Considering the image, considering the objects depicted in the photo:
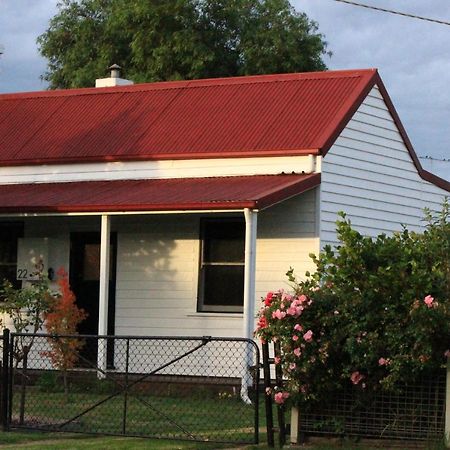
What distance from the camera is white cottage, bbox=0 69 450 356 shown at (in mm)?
18484

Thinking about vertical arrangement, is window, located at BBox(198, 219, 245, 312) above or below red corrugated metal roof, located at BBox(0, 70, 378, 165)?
below

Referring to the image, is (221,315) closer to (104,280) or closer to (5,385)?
(104,280)

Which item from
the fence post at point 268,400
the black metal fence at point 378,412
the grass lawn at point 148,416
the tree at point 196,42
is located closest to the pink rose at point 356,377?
the black metal fence at point 378,412

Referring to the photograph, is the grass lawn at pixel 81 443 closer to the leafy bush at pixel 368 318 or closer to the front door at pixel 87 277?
the leafy bush at pixel 368 318

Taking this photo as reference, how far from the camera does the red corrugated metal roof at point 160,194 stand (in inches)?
677

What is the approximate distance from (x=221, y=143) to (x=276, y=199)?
2515 millimetres

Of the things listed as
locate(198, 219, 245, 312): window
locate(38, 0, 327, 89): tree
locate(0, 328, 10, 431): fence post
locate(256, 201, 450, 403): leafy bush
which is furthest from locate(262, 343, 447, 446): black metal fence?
locate(38, 0, 327, 89): tree

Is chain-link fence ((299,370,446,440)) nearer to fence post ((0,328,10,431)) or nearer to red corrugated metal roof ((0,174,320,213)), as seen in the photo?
fence post ((0,328,10,431))

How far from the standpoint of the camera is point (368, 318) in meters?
11.8

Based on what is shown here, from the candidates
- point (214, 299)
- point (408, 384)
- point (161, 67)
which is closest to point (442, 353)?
point (408, 384)

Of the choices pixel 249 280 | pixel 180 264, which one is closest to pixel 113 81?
pixel 180 264

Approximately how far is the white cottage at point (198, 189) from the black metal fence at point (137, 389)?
487mm

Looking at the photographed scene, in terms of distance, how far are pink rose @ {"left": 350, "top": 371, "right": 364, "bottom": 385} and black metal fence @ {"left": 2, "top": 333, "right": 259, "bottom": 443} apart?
1012 millimetres

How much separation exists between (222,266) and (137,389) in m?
2.30
